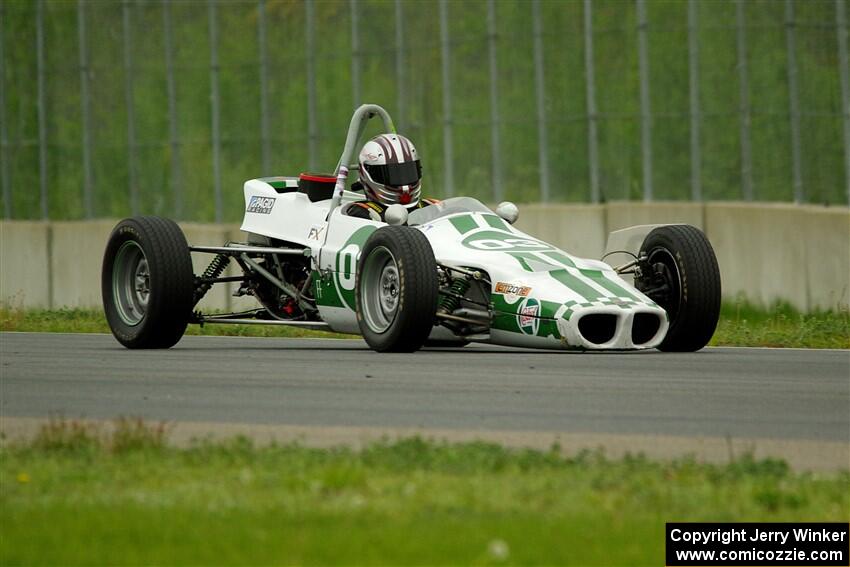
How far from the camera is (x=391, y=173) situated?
1786 centimetres

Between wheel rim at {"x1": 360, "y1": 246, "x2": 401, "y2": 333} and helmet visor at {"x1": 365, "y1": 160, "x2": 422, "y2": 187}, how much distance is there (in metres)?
1.94

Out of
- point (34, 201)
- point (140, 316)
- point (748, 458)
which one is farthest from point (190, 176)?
point (748, 458)

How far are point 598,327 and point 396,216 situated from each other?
2442 millimetres

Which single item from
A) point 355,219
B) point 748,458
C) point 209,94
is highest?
point 209,94

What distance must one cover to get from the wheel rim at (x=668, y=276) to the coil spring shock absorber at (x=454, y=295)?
176 centimetres

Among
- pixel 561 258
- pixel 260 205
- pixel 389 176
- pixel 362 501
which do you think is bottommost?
pixel 362 501

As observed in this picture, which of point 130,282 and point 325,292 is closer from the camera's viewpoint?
point 325,292

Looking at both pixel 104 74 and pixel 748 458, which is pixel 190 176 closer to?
pixel 104 74

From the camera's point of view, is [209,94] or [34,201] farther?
[34,201]

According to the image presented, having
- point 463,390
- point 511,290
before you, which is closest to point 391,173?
point 511,290

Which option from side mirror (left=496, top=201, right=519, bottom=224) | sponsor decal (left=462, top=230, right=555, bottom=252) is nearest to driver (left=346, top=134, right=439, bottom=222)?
side mirror (left=496, top=201, right=519, bottom=224)

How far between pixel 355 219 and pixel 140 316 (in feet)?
8.18

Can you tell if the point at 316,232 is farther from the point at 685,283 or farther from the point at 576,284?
the point at 685,283

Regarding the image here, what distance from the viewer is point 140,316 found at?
18.2 meters
